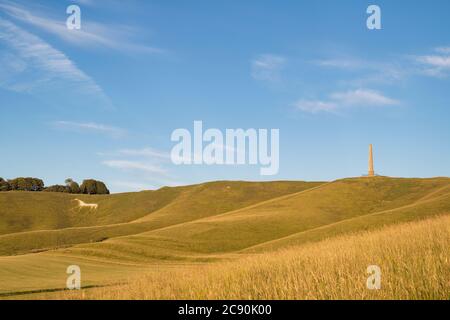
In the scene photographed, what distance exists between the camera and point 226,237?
85.0m

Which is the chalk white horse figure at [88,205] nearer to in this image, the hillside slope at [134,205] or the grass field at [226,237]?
the hillside slope at [134,205]

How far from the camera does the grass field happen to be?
1761 cm

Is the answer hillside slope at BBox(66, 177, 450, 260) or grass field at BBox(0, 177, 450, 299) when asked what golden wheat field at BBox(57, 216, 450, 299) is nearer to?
grass field at BBox(0, 177, 450, 299)

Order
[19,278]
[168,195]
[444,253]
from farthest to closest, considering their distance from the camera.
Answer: [168,195] < [19,278] < [444,253]

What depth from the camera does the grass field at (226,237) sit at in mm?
17609

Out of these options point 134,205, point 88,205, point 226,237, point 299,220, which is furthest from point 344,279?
point 88,205

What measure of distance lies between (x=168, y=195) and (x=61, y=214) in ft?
129

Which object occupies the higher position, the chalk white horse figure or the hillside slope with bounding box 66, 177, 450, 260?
the chalk white horse figure

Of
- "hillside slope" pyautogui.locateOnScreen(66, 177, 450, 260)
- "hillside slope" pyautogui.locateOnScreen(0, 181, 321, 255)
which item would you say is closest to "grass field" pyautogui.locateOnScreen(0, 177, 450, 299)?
"hillside slope" pyautogui.locateOnScreen(66, 177, 450, 260)

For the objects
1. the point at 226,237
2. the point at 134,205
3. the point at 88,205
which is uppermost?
the point at 134,205

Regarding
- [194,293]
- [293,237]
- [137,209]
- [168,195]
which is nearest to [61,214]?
[137,209]

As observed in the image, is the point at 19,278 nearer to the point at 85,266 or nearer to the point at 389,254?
the point at 85,266

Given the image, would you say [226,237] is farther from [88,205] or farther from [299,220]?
[88,205]
